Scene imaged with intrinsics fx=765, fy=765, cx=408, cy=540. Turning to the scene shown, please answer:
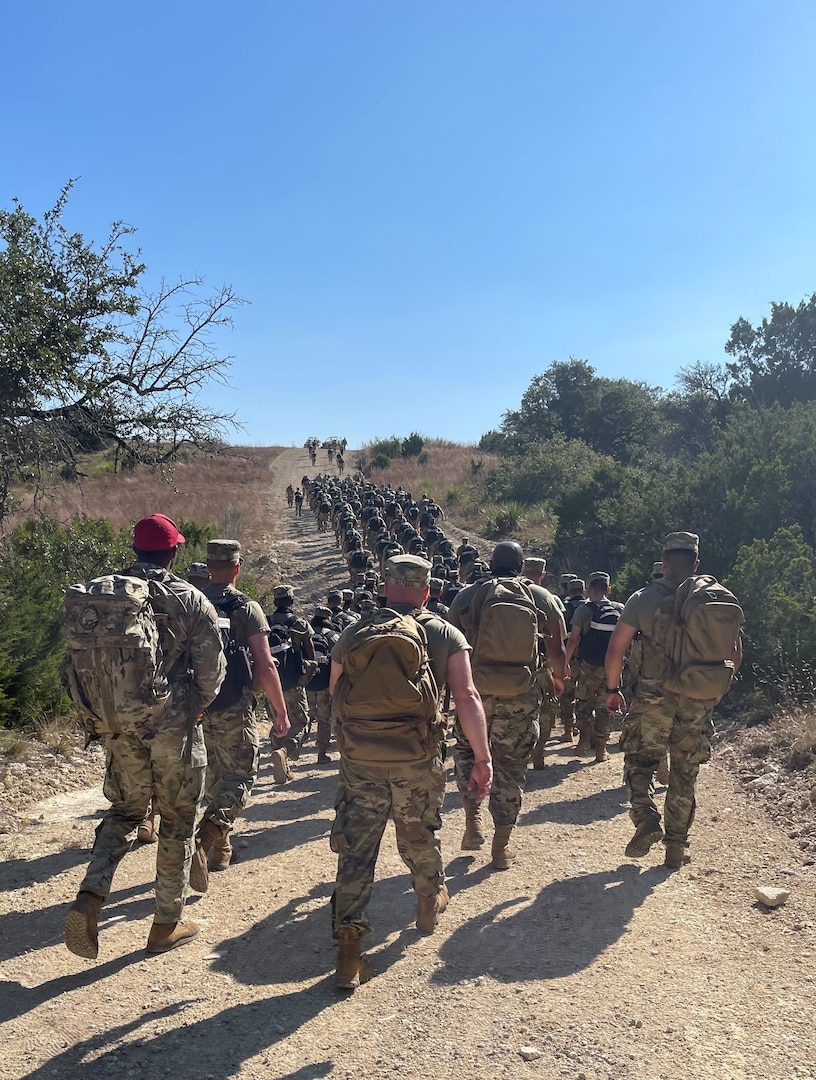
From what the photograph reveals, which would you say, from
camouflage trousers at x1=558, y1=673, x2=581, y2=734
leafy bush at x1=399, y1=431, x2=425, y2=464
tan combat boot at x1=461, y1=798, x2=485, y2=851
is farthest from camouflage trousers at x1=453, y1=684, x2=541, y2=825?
leafy bush at x1=399, y1=431, x2=425, y2=464

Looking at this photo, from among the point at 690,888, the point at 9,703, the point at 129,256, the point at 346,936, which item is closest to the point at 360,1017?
the point at 346,936

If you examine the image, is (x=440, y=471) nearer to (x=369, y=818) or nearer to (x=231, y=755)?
(x=231, y=755)

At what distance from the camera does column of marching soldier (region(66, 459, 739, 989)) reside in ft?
11.8

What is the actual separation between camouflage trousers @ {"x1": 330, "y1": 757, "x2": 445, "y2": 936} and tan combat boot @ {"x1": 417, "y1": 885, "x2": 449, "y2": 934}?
28cm

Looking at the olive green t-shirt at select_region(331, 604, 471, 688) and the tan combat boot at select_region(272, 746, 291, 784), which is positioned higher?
the olive green t-shirt at select_region(331, 604, 471, 688)

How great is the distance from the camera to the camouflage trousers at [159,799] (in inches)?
147

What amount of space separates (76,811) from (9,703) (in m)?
1.87

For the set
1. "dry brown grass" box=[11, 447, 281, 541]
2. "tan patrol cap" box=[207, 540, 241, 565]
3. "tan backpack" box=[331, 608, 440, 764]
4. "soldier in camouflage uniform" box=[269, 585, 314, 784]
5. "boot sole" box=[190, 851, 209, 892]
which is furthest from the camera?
"dry brown grass" box=[11, 447, 281, 541]

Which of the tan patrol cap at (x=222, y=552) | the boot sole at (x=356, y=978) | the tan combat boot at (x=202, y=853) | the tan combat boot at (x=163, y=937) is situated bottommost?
the boot sole at (x=356, y=978)

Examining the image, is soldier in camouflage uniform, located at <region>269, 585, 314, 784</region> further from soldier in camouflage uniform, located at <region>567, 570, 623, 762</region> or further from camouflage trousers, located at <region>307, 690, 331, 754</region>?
soldier in camouflage uniform, located at <region>567, 570, 623, 762</region>

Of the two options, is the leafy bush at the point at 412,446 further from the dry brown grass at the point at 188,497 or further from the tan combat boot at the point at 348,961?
the tan combat boot at the point at 348,961

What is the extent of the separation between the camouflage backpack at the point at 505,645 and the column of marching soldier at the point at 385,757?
7 cm

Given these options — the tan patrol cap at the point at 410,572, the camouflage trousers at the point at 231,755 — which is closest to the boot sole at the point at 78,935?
the camouflage trousers at the point at 231,755

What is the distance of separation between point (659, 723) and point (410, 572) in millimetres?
2489
